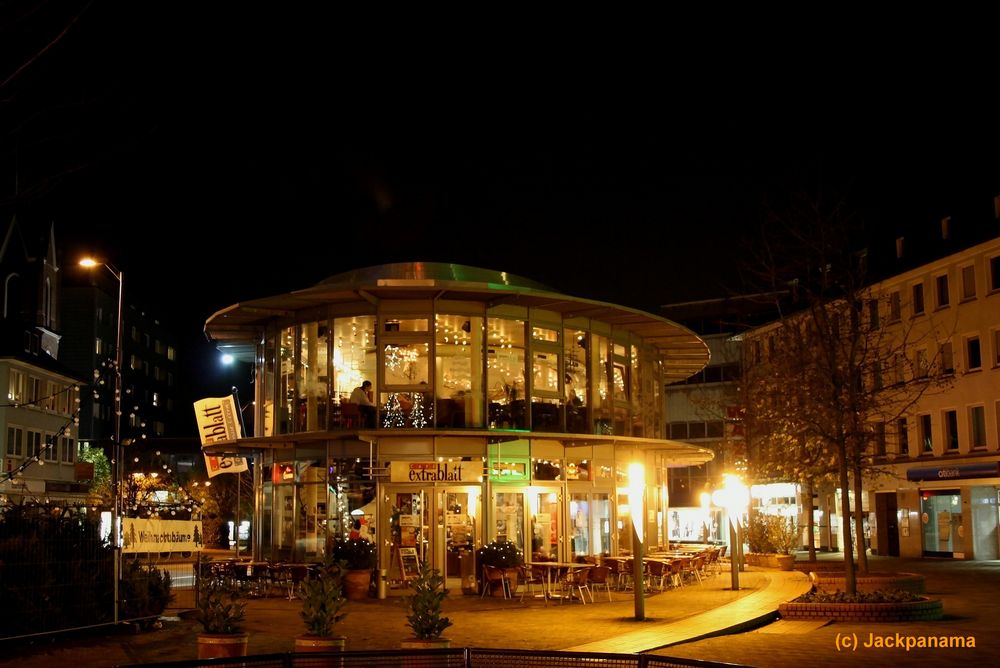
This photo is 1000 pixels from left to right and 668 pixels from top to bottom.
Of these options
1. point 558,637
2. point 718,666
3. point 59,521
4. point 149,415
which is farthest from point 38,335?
point 718,666

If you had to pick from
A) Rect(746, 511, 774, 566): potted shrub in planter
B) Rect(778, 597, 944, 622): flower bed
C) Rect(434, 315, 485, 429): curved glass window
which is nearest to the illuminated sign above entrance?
Rect(746, 511, 774, 566): potted shrub in planter

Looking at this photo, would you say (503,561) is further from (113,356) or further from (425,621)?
(113,356)

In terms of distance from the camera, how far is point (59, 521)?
18391 mm

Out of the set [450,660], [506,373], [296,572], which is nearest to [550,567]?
[506,373]

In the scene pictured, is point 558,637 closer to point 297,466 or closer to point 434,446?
point 434,446

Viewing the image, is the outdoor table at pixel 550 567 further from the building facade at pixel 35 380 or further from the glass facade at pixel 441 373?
the building facade at pixel 35 380

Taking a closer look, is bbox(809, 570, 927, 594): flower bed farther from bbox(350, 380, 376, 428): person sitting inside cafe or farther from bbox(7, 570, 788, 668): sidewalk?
bbox(350, 380, 376, 428): person sitting inside cafe

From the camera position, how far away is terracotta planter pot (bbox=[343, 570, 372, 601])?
81.3 ft

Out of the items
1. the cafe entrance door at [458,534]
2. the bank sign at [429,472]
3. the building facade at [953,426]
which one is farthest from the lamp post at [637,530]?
the building facade at [953,426]

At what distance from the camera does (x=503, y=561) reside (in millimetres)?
25094

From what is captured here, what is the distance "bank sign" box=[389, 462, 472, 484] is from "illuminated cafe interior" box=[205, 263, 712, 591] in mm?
35

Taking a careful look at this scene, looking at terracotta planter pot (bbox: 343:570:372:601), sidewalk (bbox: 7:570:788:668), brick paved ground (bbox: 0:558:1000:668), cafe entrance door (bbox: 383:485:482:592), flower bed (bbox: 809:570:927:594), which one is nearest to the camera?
brick paved ground (bbox: 0:558:1000:668)

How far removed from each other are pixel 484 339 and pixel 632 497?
8.18m

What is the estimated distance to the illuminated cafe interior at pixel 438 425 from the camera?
26.3m
